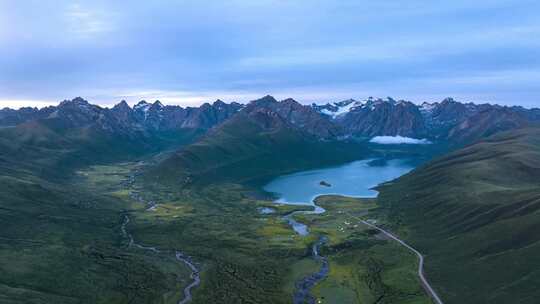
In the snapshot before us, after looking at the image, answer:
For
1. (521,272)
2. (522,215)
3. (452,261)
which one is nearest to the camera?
(521,272)

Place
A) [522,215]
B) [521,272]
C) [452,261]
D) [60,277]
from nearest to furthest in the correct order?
1. [521,272]
2. [60,277]
3. [452,261]
4. [522,215]

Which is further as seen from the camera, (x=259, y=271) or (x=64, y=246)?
(x=64, y=246)

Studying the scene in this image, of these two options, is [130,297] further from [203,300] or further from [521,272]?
[521,272]

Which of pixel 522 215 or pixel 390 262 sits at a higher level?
pixel 522 215

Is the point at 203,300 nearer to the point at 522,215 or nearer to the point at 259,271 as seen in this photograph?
the point at 259,271

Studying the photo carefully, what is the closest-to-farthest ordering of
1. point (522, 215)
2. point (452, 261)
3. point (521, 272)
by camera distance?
point (521, 272), point (452, 261), point (522, 215)

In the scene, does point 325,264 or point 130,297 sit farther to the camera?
point 325,264

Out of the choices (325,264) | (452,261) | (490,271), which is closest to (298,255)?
(325,264)

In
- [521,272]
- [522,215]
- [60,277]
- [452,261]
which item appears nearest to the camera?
[521,272]

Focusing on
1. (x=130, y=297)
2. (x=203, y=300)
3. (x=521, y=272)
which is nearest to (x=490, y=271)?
(x=521, y=272)
